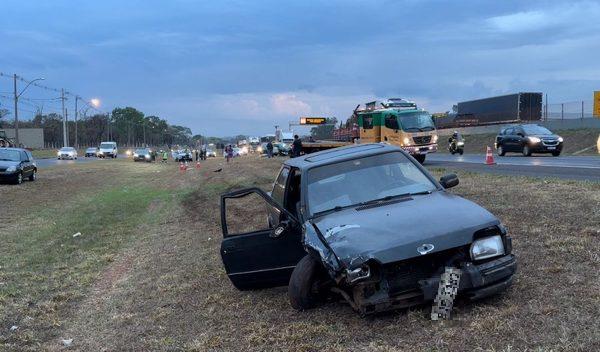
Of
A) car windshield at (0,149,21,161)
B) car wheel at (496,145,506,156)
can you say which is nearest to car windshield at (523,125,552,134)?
car wheel at (496,145,506,156)

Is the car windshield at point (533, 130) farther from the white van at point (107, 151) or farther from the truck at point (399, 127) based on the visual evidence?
the white van at point (107, 151)

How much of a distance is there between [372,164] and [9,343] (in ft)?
13.7

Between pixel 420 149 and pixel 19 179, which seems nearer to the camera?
pixel 19 179

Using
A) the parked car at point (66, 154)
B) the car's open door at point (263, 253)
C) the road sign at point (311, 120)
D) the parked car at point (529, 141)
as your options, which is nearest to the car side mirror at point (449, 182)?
the car's open door at point (263, 253)

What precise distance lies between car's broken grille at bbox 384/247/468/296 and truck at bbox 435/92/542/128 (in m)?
48.6

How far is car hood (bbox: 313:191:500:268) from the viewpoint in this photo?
15.0ft

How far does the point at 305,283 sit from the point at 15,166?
21.5 metres

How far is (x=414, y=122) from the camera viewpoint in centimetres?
2611

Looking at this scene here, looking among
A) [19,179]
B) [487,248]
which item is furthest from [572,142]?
[487,248]

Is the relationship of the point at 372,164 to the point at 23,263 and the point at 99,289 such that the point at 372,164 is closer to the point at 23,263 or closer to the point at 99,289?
the point at 99,289

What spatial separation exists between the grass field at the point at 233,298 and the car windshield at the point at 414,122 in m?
12.7

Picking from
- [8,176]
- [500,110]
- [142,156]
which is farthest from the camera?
[142,156]

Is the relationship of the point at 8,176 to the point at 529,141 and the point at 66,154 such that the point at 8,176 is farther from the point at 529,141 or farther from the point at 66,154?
the point at 66,154

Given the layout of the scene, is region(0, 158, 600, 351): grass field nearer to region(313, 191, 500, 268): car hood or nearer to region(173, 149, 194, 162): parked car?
region(313, 191, 500, 268): car hood
